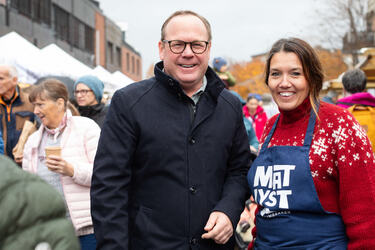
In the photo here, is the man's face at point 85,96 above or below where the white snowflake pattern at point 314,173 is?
above

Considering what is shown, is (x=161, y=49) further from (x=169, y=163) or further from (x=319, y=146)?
(x=319, y=146)

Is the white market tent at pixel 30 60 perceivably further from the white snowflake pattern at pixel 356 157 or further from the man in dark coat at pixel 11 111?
the white snowflake pattern at pixel 356 157

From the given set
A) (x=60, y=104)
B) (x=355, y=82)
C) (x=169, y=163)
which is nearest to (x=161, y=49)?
(x=169, y=163)

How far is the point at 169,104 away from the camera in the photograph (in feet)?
7.75

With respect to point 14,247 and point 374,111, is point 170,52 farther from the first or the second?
point 374,111

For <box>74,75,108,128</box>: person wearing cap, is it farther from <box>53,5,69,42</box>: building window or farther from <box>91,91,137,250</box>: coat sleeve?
<box>53,5,69,42</box>: building window

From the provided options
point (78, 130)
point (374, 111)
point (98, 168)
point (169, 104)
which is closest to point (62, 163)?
point (78, 130)

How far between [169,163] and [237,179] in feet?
1.52

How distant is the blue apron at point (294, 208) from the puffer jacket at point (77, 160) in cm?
161

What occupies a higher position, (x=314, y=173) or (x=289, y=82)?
(x=289, y=82)

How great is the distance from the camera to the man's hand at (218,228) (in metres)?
2.21

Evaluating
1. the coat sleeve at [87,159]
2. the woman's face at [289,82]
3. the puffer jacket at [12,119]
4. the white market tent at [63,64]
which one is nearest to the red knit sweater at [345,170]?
the woman's face at [289,82]

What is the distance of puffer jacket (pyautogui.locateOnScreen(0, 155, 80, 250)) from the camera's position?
0.77 m

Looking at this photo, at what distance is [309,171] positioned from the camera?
201 cm
